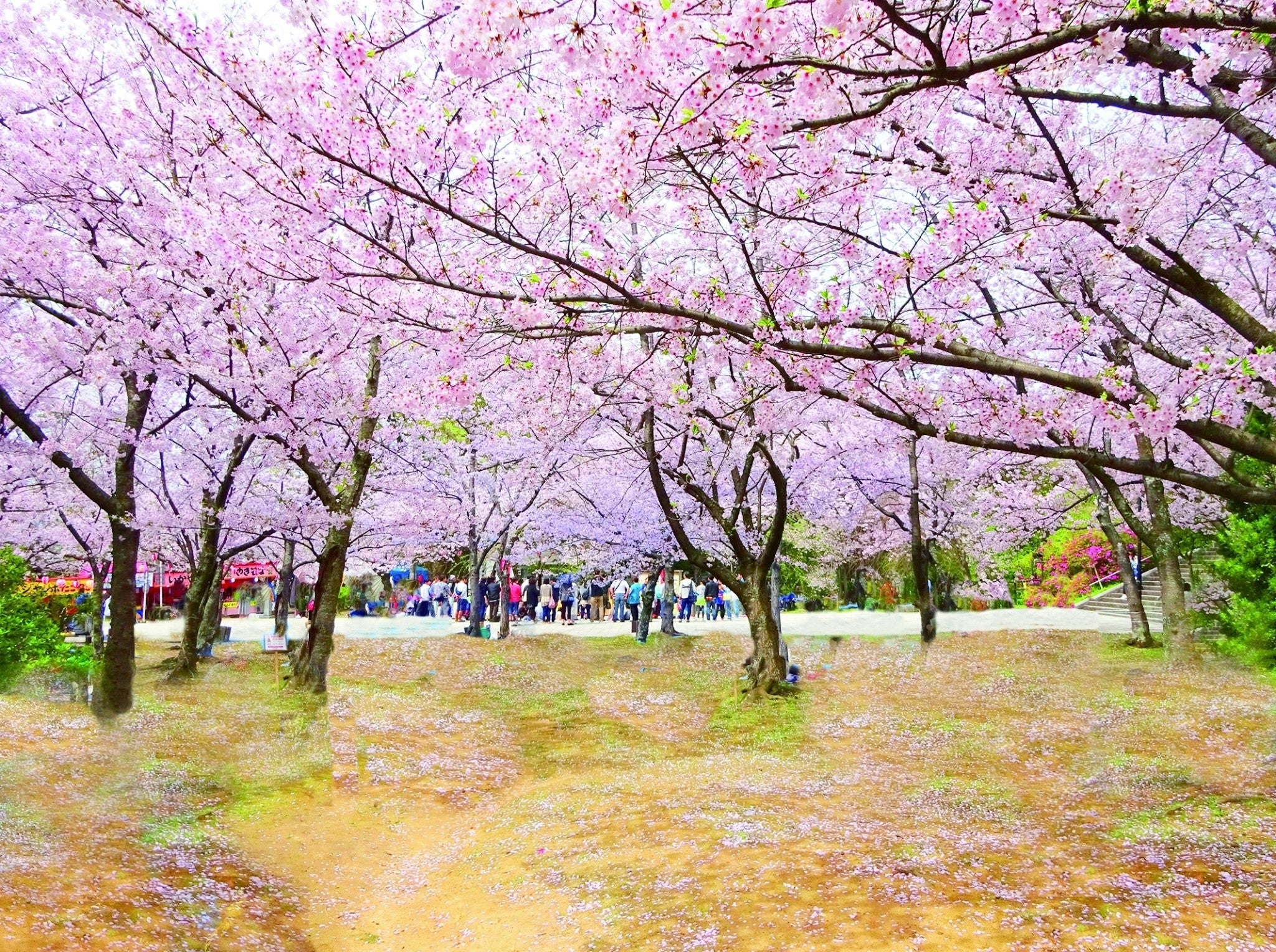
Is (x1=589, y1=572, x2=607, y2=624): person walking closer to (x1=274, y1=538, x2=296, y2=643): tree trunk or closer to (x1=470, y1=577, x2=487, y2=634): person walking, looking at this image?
(x1=470, y1=577, x2=487, y2=634): person walking

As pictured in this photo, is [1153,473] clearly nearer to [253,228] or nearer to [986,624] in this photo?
[253,228]

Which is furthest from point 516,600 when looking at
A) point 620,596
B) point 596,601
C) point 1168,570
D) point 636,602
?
point 1168,570

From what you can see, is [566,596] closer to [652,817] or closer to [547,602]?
[547,602]

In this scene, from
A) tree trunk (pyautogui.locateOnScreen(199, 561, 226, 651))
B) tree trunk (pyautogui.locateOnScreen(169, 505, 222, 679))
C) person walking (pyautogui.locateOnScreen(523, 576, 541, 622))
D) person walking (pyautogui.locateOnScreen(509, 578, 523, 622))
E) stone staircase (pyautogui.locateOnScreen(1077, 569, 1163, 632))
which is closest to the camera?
tree trunk (pyautogui.locateOnScreen(169, 505, 222, 679))

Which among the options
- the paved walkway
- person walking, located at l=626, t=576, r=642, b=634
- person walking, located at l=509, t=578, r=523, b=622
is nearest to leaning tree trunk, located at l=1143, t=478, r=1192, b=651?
the paved walkway

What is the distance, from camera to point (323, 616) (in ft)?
40.5

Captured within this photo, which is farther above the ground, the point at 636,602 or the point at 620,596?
the point at 620,596

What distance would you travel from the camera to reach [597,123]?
5.57m

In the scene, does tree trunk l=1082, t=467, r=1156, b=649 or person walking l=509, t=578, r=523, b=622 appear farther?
person walking l=509, t=578, r=523, b=622

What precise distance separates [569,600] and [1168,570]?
17690 millimetres

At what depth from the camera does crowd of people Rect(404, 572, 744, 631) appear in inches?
1064

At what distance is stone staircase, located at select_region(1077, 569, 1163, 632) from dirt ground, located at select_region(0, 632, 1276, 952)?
897 cm

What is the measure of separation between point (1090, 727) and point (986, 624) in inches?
539

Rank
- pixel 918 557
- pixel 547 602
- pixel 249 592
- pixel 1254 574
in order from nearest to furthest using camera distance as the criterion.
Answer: pixel 1254 574 → pixel 918 557 → pixel 547 602 → pixel 249 592
